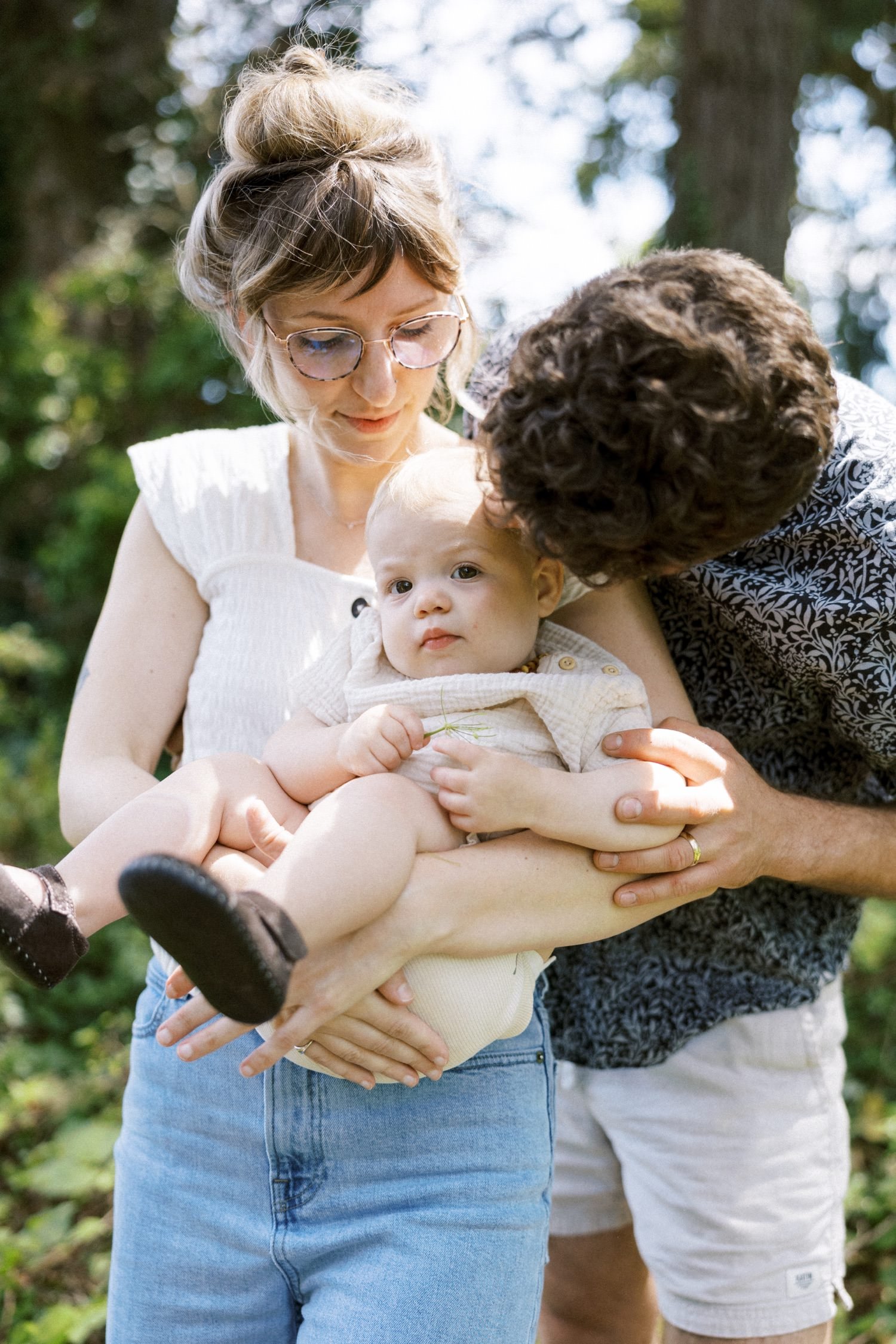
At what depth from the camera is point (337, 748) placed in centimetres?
160

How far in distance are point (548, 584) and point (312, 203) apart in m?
0.69

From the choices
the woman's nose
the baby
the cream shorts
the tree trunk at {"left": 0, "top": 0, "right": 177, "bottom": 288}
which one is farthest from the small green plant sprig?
the tree trunk at {"left": 0, "top": 0, "right": 177, "bottom": 288}

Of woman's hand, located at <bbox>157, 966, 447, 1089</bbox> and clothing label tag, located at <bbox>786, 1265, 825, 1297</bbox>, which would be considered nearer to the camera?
woman's hand, located at <bbox>157, 966, 447, 1089</bbox>

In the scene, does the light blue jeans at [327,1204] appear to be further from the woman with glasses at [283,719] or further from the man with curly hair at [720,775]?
the man with curly hair at [720,775]

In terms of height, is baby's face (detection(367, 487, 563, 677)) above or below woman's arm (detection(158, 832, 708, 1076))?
above

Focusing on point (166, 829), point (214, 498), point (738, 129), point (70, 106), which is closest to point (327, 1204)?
point (166, 829)

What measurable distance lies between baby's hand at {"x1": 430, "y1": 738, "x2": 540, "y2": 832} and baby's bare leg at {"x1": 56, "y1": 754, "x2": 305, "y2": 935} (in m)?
0.27

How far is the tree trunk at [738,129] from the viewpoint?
430 centimetres

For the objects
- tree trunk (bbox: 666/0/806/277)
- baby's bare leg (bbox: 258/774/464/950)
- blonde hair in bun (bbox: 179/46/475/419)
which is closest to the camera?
baby's bare leg (bbox: 258/774/464/950)

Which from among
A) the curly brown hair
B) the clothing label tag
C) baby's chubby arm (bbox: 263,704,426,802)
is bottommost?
the clothing label tag

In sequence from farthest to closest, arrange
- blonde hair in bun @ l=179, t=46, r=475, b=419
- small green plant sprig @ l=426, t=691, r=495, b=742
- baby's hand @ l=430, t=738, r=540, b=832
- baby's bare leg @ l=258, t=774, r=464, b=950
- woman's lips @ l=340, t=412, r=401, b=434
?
1. woman's lips @ l=340, t=412, r=401, b=434
2. blonde hair in bun @ l=179, t=46, r=475, b=419
3. small green plant sprig @ l=426, t=691, r=495, b=742
4. baby's hand @ l=430, t=738, r=540, b=832
5. baby's bare leg @ l=258, t=774, r=464, b=950

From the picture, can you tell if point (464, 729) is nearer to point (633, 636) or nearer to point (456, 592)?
point (456, 592)

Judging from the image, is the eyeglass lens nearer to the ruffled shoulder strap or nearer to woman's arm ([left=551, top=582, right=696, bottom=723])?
the ruffled shoulder strap

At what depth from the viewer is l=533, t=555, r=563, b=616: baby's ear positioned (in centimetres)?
168
